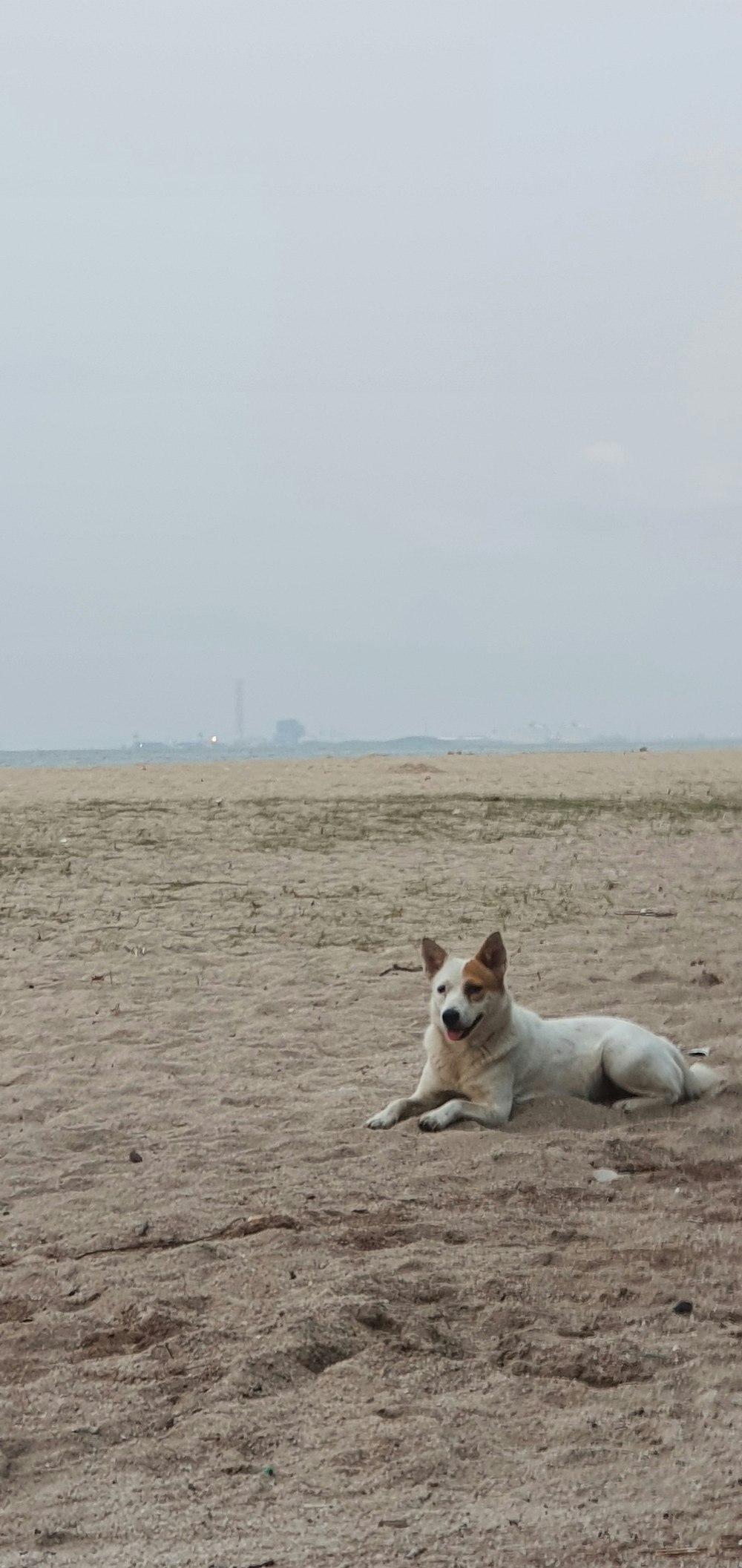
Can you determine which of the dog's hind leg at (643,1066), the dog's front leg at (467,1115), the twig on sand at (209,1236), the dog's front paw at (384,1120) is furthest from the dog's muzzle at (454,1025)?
the twig on sand at (209,1236)

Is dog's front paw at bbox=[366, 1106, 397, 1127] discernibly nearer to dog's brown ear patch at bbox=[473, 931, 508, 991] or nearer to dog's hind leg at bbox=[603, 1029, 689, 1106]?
dog's brown ear patch at bbox=[473, 931, 508, 991]

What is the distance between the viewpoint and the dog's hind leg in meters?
7.08

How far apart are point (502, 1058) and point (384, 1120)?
684 millimetres

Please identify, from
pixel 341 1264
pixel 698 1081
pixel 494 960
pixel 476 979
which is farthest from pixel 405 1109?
pixel 341 1264

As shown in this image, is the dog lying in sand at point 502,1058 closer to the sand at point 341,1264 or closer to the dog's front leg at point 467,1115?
the dog's front leg at point 467,1115

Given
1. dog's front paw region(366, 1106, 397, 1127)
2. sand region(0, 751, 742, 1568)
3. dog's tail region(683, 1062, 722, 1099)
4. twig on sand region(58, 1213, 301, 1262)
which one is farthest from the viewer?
dog's tail region(683, 1062, 722, 1099)

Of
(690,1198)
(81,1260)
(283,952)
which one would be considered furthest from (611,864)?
(81,1260)

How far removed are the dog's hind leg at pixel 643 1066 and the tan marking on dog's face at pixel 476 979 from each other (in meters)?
0.79

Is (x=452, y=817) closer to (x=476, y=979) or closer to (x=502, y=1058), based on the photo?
(x=502, y=1058)

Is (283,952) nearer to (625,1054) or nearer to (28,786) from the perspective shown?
(625,1054)

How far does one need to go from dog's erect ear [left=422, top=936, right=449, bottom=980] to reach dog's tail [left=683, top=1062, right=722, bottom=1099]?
1431 mm

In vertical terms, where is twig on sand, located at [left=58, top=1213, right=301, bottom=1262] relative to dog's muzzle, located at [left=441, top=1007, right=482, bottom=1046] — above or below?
below

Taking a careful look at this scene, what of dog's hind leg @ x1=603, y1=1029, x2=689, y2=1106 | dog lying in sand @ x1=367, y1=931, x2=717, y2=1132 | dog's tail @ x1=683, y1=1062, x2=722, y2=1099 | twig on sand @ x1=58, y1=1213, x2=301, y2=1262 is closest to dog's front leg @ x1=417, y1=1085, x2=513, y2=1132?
dog lying in sand @ x1=367, y1=931, x2=717, y2=1132

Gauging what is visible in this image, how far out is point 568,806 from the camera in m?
22.1
